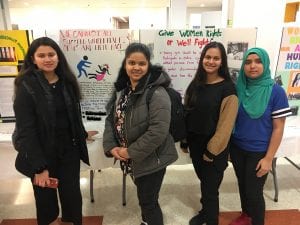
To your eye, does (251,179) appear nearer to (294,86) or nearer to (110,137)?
(110,137)

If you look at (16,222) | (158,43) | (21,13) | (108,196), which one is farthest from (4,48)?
(21,13)

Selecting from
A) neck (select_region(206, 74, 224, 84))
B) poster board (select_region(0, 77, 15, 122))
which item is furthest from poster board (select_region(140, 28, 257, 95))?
poster board (select_region(0, 77, 15, 122))

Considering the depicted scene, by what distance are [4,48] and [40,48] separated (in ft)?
2.57

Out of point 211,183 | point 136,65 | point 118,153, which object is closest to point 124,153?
point 118,153

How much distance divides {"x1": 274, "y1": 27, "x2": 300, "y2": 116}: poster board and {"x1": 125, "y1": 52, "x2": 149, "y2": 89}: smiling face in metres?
1.30

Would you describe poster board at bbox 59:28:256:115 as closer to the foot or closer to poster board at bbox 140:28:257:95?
poster board at bbox 140:28:257:95

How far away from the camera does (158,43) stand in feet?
→ 6.46

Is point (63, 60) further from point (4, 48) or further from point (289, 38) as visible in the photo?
point (289, 38)

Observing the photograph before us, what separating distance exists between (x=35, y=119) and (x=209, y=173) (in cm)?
102

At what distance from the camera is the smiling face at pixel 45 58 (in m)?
1.31

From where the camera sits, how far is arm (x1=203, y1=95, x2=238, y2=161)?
53.4 inches

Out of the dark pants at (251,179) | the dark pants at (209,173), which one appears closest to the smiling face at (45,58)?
the dark pants at (209,173)

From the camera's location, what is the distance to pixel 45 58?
51.6 inches

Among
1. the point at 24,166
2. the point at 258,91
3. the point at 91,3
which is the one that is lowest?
the point at 24,166
